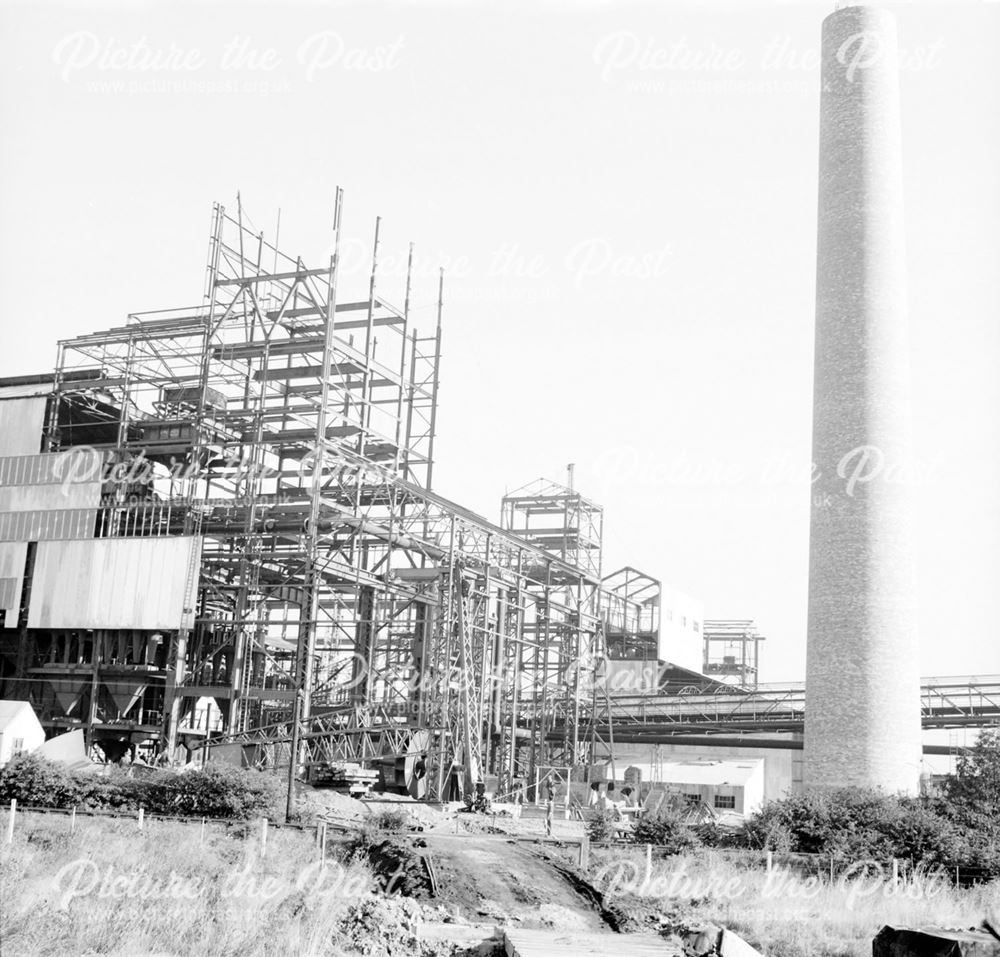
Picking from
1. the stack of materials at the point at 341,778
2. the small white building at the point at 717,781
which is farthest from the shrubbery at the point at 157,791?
the small white building at the point at 717,781

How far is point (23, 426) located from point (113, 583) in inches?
317

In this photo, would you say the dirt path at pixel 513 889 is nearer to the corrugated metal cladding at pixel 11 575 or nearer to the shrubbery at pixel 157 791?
the shrubbery at pixel 157 791

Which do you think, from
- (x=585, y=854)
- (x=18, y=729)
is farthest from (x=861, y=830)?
(x=18, y=729)

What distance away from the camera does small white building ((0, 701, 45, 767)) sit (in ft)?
122

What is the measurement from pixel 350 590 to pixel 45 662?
11.2m

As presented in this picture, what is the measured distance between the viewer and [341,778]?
3891 centimetres

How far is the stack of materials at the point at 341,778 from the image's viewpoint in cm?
3866

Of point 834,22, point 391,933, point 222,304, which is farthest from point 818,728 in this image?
point 222,304

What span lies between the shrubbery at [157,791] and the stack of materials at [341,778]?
24.6 ft

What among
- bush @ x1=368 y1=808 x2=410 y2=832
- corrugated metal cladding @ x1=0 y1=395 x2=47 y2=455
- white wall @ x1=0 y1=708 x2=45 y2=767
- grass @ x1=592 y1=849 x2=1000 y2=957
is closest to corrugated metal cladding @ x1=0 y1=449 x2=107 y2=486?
corrugated metal cladding @ x1=0 y1=395 x2=47 y2=455

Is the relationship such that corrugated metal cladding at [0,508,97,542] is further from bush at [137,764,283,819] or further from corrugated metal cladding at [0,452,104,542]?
bush at [137,764,283,819]

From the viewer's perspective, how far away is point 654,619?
6384 centimetres

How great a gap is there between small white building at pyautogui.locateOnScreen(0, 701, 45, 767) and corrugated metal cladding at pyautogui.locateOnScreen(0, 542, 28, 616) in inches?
234

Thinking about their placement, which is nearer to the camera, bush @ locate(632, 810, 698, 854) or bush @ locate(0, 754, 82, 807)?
bush @ locate(632, 810, 698, 854)
